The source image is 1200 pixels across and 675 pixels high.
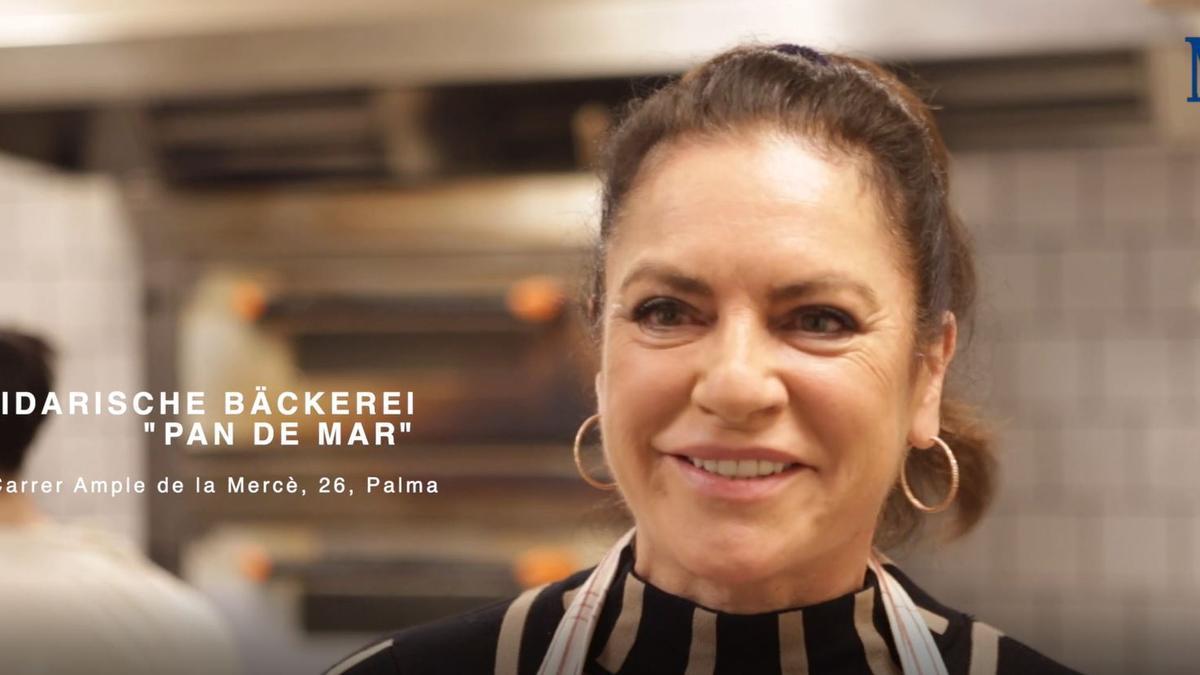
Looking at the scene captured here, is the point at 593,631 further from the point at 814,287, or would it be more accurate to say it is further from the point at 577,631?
the point at 814,287

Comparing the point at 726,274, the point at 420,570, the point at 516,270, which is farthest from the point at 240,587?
the point at 726,274

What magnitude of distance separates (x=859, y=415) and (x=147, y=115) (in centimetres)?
87

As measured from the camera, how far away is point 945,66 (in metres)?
0.98

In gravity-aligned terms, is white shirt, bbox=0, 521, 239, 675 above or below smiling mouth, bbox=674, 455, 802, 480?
below

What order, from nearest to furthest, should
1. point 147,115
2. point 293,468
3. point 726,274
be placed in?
point 726,274
point 293,468
point 147,115

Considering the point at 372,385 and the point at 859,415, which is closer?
the point at 859,415

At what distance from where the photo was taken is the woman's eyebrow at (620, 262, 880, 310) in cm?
53

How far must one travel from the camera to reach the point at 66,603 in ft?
2.54

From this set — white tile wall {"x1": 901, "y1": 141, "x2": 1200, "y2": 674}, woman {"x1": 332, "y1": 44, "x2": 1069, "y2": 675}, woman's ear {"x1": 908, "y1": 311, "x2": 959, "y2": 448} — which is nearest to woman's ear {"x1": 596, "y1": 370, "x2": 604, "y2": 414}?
woman {"x1": 332, "y1": 44, "x2": 1069, "y2": 675}

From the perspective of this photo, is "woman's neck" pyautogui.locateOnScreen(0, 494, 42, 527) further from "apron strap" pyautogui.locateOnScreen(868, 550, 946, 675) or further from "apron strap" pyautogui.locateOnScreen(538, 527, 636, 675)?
"apron strap" pyautogui.locateOnScreen(868, 550, 946, 675)

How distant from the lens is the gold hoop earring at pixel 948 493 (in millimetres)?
616

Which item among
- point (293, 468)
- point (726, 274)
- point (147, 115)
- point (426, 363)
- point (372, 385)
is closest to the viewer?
point (726, 274)

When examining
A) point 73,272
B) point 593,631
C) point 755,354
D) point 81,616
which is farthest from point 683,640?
point 73,272

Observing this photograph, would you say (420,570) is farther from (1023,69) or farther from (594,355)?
(1023,69)
